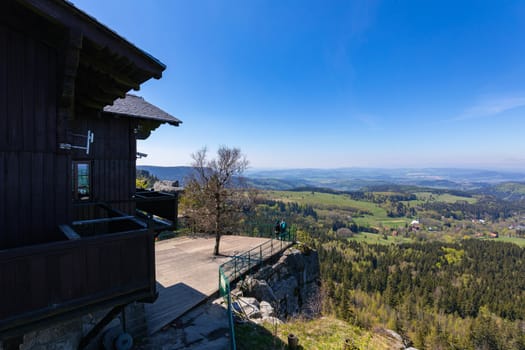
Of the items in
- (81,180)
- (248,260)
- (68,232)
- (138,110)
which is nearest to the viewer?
(68,232)

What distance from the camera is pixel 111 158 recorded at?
764 cm

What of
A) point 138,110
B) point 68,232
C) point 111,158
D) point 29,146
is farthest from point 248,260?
point 29,146

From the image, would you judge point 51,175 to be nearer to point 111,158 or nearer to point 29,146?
point 29,146

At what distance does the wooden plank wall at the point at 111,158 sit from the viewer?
7160 mm

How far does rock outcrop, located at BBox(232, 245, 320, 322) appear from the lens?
10.6 metres

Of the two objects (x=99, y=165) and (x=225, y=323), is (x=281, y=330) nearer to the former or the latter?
(x=225, y=323)

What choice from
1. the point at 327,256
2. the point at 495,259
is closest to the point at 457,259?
the point at 495,259

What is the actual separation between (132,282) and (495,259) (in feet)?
534

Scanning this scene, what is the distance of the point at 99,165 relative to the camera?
739 centimetres

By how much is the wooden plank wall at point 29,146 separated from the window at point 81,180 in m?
2.32

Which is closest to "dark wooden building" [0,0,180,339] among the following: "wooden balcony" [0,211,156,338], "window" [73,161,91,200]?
"wooden balcony" [0,211,156,338]

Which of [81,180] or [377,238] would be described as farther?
[377,238]

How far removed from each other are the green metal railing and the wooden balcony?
4.56 m

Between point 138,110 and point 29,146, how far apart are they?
3875 millimetres
